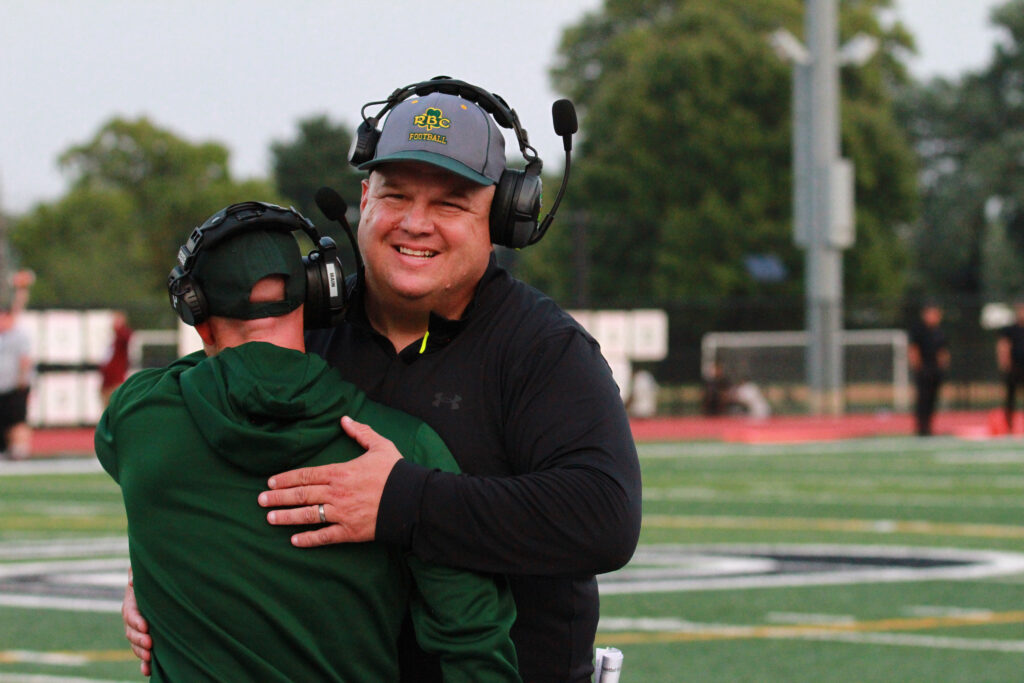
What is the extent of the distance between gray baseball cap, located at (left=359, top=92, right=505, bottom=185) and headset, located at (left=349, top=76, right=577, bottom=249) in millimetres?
76

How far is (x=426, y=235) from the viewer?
3029 millimetres

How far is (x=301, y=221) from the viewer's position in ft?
9.33

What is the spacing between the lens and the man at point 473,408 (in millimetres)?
2715

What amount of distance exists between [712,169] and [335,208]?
4614 centimetres

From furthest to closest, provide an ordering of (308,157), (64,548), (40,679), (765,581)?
(308,157) < (64,548) < (765,581) < (40,679)

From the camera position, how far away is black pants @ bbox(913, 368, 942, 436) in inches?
839

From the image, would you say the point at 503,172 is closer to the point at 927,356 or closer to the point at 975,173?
the point at 927,356

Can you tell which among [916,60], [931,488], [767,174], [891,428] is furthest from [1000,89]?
[931,488]

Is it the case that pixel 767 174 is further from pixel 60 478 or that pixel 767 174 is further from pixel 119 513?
pixel 119 513

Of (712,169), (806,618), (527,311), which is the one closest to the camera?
(527,311)

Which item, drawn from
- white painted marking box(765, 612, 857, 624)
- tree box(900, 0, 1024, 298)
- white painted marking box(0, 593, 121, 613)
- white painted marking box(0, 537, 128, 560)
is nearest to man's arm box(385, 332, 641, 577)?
white painted marking box(765, 612, 857, 624)

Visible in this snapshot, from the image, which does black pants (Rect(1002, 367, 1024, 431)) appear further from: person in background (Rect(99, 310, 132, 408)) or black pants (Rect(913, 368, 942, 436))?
person in background (Rect(99, 310, 132, 408))

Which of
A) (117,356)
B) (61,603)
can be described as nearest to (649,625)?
(61,603)

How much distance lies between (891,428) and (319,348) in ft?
74.6
